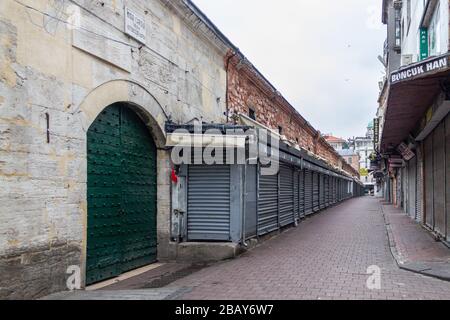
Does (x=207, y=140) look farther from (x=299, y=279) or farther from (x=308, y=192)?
(x=308, y=192)

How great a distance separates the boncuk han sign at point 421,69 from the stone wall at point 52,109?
4.28 metres

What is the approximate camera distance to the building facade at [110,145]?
4793 millimetres

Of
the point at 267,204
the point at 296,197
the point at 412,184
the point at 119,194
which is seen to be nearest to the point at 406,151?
the point at 412,184

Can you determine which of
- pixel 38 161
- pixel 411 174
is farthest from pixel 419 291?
pixel 411 174

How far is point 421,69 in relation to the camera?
22.4 ft

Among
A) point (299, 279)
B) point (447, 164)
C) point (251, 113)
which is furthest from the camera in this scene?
point (251, 113)

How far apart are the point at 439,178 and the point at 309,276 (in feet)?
19.9

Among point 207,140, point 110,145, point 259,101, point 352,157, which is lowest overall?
point 110,145

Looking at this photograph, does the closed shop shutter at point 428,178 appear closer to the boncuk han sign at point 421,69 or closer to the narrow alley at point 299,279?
the narrow alley at point 299,279

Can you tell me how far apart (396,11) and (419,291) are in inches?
629

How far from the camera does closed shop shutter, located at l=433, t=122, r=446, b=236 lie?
33.5 feet

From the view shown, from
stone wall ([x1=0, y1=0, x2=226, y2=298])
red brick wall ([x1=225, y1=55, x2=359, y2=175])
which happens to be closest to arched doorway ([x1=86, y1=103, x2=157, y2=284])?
stone wall ([x1=0, y1=0, x2=226, y2=298])

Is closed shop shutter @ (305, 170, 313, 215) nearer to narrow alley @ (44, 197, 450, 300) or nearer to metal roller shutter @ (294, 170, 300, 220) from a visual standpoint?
metal roller shutter @ (294, 170, 300, 220)
